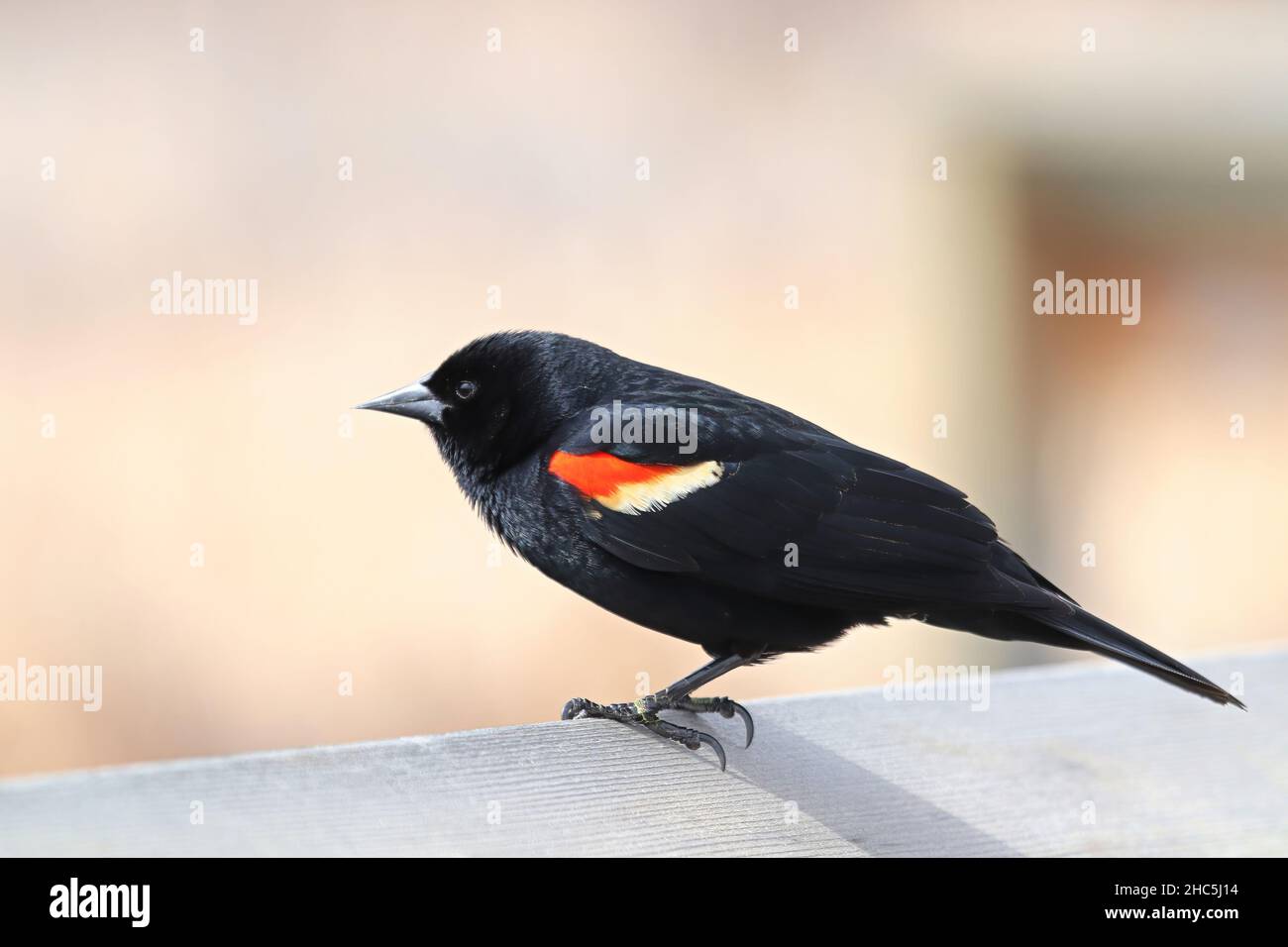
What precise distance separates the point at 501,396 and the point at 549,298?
8.31 ft

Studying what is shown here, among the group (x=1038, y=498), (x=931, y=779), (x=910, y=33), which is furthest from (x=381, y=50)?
(x=931, y=779)

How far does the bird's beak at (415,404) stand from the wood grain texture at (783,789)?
A: 751mm

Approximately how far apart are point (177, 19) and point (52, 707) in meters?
2.58

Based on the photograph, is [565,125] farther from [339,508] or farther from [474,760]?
[474,760]

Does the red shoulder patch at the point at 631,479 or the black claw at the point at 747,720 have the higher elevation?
the red shoulder patch at the point at 631,479

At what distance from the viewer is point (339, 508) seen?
505 cm

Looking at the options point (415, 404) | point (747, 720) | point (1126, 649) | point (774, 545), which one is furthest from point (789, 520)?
point (415, 404)

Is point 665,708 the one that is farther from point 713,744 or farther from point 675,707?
point 713,744

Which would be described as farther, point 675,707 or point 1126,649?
point 675,707

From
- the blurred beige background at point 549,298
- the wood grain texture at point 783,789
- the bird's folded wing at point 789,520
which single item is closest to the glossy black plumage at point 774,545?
the bird's folded wing at point 789,520

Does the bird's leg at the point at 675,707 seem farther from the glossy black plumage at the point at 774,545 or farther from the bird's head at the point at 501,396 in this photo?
the bird's head at the point at 501,396

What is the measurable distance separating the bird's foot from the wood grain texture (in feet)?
0.10

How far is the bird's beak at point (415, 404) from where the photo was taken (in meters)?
2.86

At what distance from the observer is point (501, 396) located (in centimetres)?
283
